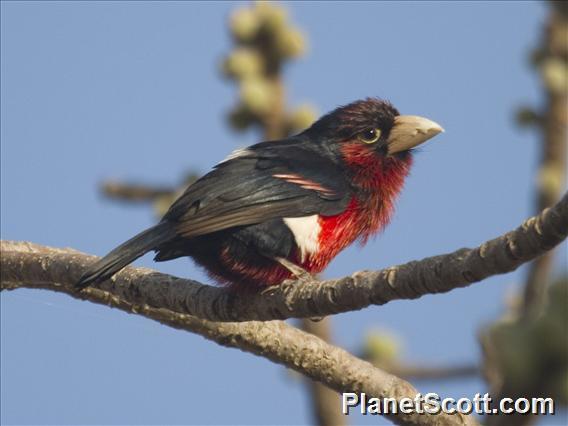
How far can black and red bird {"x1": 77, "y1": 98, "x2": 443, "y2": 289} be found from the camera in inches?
142

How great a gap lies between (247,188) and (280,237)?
0.94ft

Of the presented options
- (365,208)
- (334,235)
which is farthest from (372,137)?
(334,235)

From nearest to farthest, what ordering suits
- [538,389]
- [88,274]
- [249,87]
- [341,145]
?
[538,389] → [88,274] → [341,145] → [249,87]

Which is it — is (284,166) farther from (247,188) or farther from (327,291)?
(327,291)

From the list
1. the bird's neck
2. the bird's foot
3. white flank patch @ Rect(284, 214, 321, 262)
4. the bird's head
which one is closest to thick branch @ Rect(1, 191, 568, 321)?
the bird's foot

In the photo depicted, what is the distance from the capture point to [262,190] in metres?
3.85

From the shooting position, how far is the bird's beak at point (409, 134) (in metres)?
4.38

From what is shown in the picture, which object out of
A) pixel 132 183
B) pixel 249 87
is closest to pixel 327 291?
pixel 249 87

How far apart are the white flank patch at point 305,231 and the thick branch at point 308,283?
42 cm

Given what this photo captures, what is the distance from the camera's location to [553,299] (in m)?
0.82

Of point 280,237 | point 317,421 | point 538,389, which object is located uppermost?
point 280,237

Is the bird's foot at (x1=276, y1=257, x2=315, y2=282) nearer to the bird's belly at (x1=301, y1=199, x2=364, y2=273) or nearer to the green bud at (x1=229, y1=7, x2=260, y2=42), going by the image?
Result: the bird's belly at (x1=301, y1=199, x2=364, y2=273)

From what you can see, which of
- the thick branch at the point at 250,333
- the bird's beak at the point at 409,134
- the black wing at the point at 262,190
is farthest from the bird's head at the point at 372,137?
the thick branch at the point at 250,333

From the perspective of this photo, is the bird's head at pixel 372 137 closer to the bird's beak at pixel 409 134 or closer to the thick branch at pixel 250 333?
the bird's beak at pixel 409 134
